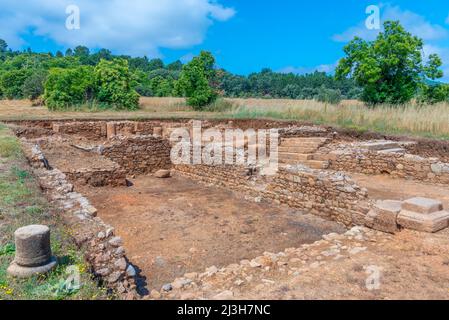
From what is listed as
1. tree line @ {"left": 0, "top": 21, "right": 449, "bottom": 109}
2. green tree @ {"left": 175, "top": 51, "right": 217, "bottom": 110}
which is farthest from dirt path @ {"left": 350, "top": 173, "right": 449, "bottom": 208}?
green tree @ {"left": 175, "top": 51, "right": 217, "bottom": 110}

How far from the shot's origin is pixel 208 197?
29.7 ft

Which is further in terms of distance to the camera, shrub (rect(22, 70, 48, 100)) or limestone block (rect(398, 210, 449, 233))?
shrub (rect(22, 70, 48, 100))

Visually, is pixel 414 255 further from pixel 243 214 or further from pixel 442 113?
pixel 442 113

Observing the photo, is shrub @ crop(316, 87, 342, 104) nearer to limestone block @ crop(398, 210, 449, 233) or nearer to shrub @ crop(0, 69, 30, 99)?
limestone block @ crop(398, 210, 449, 233)

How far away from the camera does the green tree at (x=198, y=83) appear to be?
2614 cm

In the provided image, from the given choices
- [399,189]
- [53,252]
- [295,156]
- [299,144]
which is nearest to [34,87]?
[299,144]

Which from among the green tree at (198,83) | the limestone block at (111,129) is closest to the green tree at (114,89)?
the green tree at (198,83)

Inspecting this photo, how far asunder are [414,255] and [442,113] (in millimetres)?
10737

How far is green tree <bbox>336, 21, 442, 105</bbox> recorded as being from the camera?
58.1ft

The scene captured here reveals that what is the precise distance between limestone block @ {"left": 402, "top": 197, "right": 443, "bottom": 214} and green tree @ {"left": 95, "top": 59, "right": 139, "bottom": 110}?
81.5 ft

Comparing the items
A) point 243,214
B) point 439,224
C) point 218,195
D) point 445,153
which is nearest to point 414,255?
point 439,224

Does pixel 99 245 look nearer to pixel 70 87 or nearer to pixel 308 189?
pixel 308 189

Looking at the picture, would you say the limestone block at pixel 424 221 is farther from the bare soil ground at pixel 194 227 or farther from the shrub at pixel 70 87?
the shrub at pixel 70 87

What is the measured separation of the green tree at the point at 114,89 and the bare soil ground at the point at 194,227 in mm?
19639
